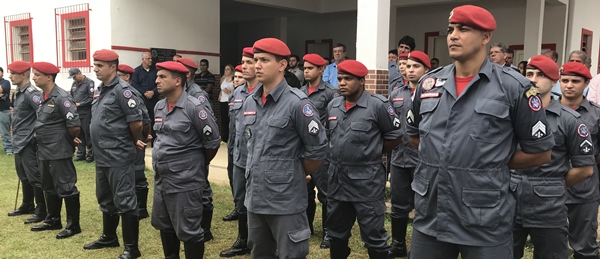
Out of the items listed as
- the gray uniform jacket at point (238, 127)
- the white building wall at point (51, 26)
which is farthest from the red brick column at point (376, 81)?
the white building wall at point (51, 26)

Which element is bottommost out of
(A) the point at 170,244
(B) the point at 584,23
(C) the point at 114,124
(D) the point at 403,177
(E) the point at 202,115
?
(A) the point at 170,244

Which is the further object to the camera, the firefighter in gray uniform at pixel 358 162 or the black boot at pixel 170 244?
the black boot at pixel 170 244

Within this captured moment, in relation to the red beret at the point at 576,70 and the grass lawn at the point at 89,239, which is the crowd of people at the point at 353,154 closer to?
the red beret at the point at 576,70

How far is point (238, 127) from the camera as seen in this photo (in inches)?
182

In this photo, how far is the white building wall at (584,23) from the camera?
1159 cm

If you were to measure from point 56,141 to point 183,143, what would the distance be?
2148mm

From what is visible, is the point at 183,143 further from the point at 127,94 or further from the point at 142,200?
the point at 142,200

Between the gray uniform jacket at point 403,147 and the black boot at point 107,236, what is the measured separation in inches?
114

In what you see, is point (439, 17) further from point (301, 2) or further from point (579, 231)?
point (579, 231)

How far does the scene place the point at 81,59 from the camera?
1017cm

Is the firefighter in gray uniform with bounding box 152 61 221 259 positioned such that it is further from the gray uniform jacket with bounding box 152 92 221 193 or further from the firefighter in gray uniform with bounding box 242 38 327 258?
the firefighter in gray uniform with bounding box 242 38 327 258

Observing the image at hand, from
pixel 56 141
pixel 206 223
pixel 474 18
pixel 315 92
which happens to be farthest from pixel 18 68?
pixel 474 18

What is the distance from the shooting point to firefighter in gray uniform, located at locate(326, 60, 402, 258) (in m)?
3.73

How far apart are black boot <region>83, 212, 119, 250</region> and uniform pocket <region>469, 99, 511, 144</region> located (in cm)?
378
